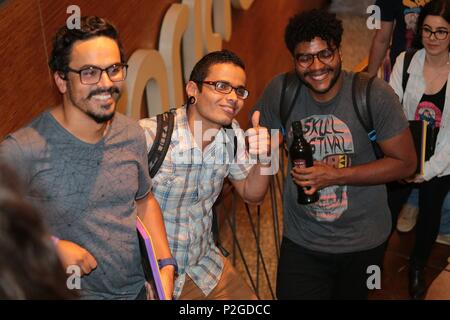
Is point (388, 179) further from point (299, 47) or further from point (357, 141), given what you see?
point (299, 47)

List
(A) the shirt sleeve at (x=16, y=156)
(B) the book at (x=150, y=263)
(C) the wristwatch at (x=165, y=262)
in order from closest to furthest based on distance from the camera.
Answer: (A) the shirt sleeve at (x=16, y=156)
(B) the book at (x=150, y=263)
(C) the wristwatch at (x=165, y=262)

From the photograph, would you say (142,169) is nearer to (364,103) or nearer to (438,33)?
(364,103)

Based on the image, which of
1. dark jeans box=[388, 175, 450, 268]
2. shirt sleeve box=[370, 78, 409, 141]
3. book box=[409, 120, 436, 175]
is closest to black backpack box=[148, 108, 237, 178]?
shirt sleeve box=[370, 78, 409, 141]

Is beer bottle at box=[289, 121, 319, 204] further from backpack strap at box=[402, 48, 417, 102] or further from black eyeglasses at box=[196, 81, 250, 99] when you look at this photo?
backpack strap at box=[402, 48, 417, 102]

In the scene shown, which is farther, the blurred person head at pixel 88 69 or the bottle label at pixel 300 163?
the bottle label at pixel 300 163

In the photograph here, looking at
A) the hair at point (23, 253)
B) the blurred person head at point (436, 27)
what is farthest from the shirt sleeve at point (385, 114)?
the hair at point (23, 253)

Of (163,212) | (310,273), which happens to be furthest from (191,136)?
(310,273)

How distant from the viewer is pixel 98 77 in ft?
7.80

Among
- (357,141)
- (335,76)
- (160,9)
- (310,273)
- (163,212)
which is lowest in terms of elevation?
(310,273)

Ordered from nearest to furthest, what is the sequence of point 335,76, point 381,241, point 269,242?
point 335,76 → point 381,241 → point 269,242

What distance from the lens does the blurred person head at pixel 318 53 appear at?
309 cm

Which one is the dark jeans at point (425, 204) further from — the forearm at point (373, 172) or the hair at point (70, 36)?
the hair at point (70, 36)

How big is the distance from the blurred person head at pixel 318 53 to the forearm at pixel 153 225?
1.02 metres
